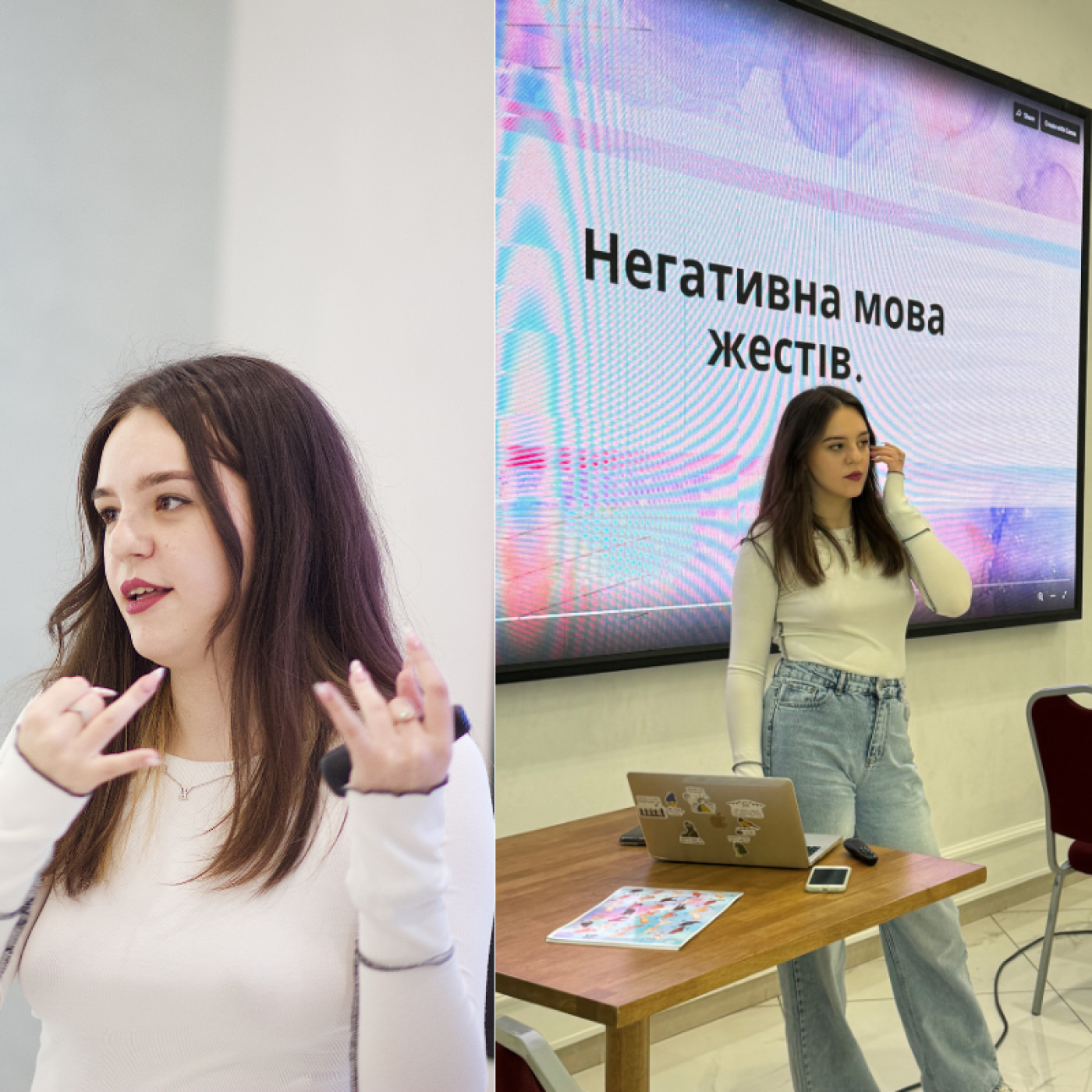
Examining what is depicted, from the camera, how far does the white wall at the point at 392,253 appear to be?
726 mm

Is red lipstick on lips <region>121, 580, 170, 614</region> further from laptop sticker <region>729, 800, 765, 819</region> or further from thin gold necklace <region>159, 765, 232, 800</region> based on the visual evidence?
laptop sticker <region>729, 800, 765, 819</region>

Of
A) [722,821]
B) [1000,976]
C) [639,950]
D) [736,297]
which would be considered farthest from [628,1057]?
[1000,976]

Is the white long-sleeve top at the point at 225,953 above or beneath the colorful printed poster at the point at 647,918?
above

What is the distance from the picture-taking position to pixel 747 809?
1.87 meters

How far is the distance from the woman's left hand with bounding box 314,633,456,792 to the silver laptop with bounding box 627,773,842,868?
1278 millimetres

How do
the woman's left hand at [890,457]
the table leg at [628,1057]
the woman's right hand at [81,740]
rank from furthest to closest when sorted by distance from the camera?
the woman's left hand at [890,457], the table leg at [628,1057], the woman's right hand at [81,740]

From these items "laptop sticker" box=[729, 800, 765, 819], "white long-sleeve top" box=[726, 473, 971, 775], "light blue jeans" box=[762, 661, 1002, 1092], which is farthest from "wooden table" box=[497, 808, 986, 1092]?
"white long-sleeve top" box=[726, 473, 971, 775]

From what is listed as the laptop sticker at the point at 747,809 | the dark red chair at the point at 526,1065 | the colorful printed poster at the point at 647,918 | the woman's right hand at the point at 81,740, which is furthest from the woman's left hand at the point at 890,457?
the woman's right hand at the point at 81,740

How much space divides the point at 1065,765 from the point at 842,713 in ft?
3.78

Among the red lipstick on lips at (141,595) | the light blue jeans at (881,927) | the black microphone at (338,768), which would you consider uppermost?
the red lipstick on lips at (141,595)

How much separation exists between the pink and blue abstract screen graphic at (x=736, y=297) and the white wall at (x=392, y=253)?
182 cm

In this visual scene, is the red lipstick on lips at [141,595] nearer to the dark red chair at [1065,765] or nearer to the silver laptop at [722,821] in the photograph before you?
the silver laptop at [722,821]

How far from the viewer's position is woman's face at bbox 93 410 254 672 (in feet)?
2.10

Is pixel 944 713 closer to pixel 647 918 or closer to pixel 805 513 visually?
pixel 805 513
